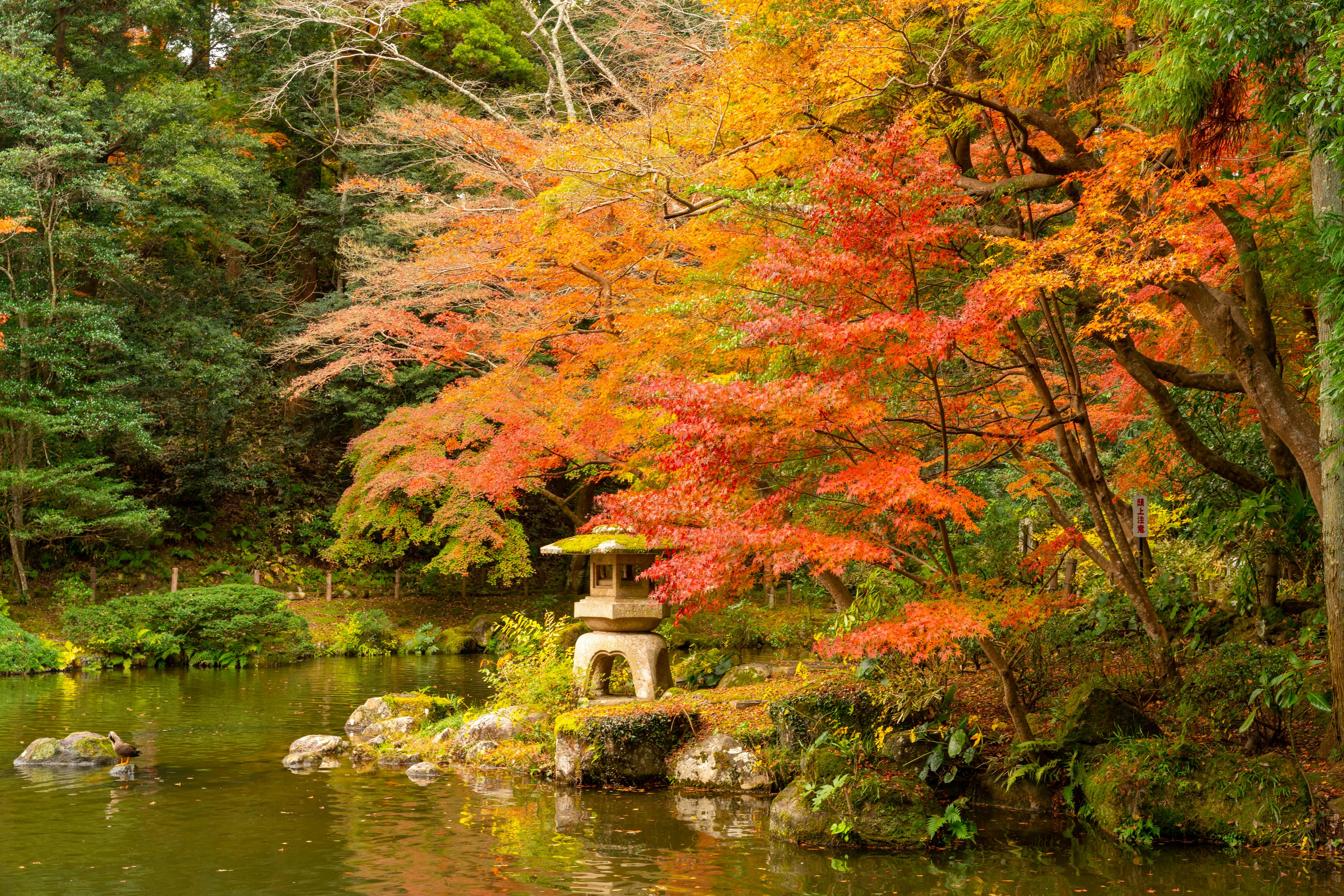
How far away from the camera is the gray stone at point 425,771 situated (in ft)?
31.4

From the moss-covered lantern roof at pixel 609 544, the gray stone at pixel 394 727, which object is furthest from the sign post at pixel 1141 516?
the gray stone at pixel 394 727

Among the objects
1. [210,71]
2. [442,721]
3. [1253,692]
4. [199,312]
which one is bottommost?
[442,721]

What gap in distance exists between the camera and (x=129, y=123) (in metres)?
20.3

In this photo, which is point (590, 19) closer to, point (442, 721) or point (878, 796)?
point (442, 721)

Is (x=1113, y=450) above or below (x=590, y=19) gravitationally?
below

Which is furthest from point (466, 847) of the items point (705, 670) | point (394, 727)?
point (705, 670)

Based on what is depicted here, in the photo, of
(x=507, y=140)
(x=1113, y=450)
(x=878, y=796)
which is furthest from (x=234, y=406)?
(x=878, y=796)

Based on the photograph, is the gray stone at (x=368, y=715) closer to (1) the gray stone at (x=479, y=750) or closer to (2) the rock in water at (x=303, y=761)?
(2) the rock in water at (x=303, y=761)

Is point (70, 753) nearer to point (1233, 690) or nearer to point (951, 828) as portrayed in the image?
point (951, 828)

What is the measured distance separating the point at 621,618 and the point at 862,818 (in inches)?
164

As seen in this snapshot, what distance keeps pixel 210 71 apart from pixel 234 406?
8.62 meters

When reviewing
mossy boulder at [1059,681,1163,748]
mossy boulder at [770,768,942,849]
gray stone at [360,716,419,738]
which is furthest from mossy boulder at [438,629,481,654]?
mossy boulder at [1059,681,1163,748]

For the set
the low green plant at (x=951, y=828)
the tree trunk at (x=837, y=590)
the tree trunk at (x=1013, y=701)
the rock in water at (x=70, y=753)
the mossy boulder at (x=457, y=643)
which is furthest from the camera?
the mossy boulder at (x=457, y=643)

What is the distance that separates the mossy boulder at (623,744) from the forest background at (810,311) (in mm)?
1401
